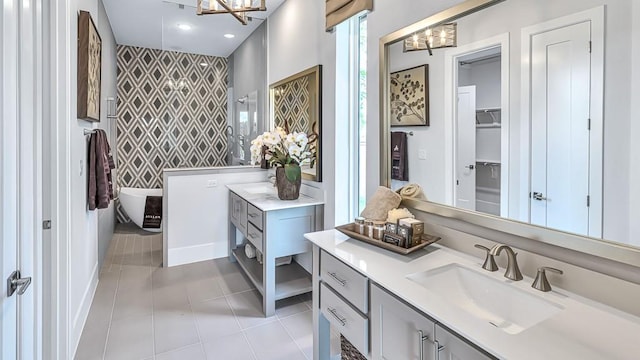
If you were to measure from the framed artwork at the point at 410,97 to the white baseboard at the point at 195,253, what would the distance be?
9.04ft

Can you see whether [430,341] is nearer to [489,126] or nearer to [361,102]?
[489,126]

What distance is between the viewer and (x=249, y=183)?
13.0ft

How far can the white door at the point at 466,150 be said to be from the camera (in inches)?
61.6

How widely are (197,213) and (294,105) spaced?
Answer: 1.65 metres

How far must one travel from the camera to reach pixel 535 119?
1.29 meters

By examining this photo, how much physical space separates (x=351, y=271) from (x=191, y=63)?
4.33 meters

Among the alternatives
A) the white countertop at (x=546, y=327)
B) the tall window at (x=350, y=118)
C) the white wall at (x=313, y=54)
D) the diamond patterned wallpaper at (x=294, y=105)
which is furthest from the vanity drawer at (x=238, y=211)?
the white countertop at (x=546, y=327)

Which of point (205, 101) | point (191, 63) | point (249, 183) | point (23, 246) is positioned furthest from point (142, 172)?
point (23, 246)

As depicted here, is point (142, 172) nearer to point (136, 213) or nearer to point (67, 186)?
point (136, 213)

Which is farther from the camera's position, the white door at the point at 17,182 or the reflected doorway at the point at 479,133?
the reflected doorway at the point at 479,133

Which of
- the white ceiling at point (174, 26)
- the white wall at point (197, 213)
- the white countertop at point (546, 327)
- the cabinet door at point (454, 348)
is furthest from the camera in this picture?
the white ceiling at point (174, 26)

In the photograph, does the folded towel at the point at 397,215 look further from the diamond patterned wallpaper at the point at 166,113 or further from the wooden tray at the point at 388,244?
the diamond patterned wallpaper at the point at 166,113

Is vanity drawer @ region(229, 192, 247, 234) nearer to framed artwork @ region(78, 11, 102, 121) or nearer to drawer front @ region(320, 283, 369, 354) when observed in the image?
framed artwork @ region(78, 11, 102, 121)

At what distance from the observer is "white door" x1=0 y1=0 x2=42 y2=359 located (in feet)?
3.36
